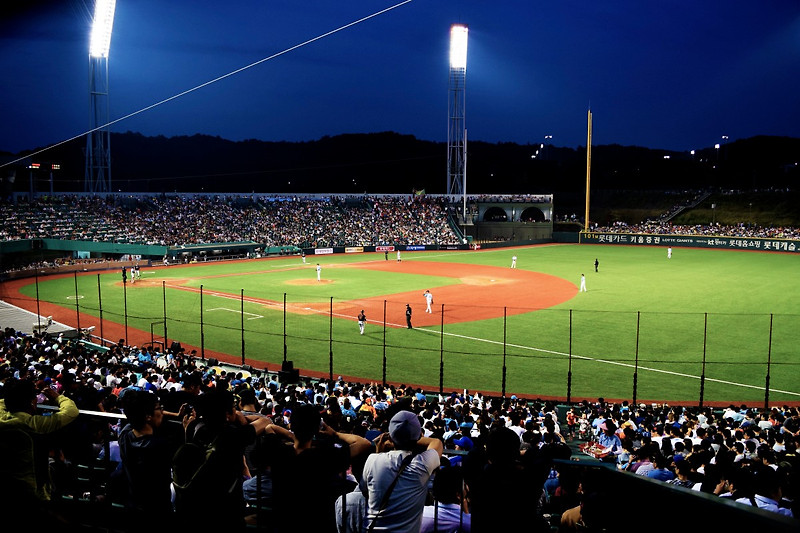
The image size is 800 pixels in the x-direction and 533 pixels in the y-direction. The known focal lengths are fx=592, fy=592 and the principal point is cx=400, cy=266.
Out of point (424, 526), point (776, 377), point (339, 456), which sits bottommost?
point (776, 377)

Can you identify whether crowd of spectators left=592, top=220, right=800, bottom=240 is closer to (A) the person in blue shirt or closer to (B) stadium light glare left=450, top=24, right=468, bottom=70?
(B) stadium light glare left=450, top=24, right=468, bottom=70

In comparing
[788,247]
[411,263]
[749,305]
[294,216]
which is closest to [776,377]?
[749,305]

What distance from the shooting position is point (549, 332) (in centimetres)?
2919

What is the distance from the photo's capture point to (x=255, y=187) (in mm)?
156750

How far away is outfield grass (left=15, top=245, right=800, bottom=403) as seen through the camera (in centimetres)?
2195

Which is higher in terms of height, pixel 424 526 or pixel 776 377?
pixel 424 526

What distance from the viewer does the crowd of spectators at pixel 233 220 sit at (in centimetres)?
6281

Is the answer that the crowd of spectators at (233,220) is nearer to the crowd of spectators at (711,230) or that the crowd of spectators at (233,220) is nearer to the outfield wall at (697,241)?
the outfield wall at (697,241)

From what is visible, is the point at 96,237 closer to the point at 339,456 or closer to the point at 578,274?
the point at 578,274

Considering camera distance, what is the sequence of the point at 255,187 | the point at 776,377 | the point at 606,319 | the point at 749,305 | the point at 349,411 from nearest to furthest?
the point at 349,411
the point at 776,377
the point at 606,319
the point at 749,305
the point at 255,187

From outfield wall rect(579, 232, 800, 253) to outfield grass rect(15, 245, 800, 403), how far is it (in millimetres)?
23991

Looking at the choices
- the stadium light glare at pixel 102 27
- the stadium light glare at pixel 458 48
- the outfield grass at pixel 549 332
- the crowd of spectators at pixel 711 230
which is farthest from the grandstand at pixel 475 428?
the crowd of spectators at pixel 711 230

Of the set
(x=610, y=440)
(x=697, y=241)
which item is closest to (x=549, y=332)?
(x=610, y=440)

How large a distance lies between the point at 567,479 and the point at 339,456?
2054mm
